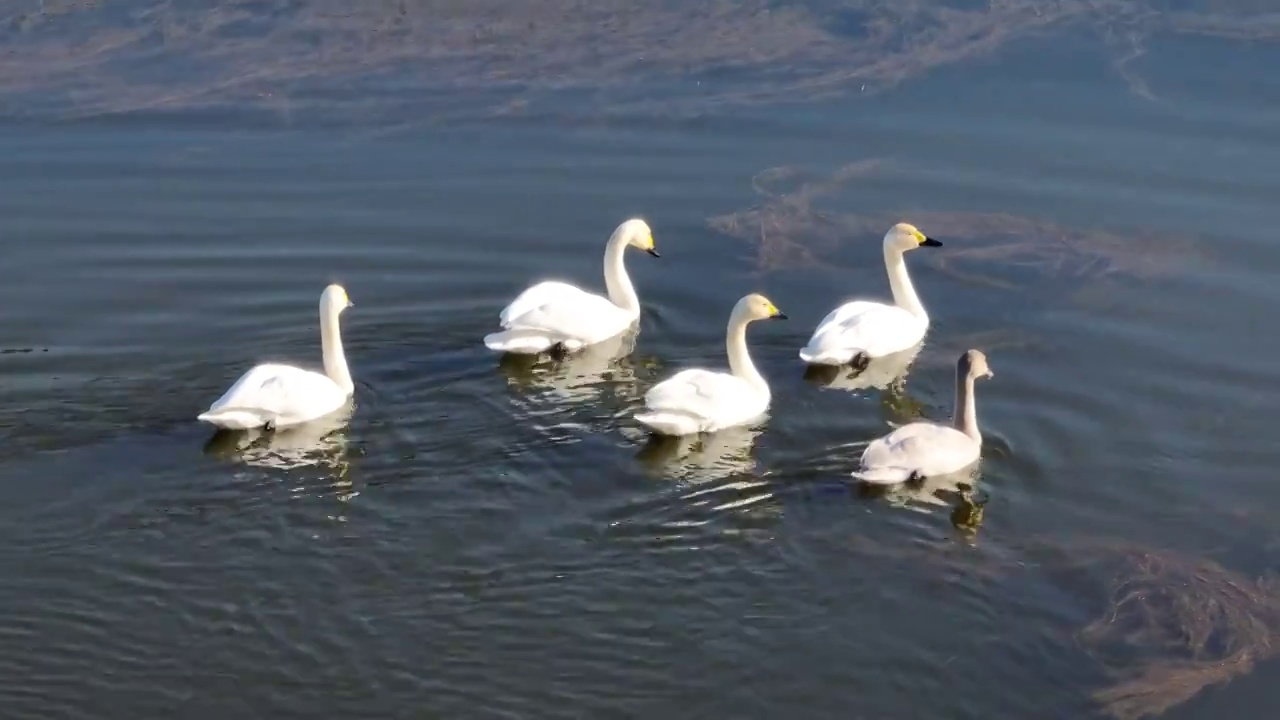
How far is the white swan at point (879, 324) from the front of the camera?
1462cm

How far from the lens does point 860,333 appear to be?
578 inches

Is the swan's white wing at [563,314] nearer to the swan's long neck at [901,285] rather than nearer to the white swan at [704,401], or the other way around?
the white swan at [704,401]

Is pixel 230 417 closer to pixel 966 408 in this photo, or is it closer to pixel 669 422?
pixel 669 422

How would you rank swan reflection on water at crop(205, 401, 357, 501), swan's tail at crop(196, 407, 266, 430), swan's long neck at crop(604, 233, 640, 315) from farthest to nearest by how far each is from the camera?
swan's long neck at crop(604, 233, 640, 315), swan's tail at crop(196, 407, 266, 430), swan reflection on water at crop(205, 401, 357, 501)

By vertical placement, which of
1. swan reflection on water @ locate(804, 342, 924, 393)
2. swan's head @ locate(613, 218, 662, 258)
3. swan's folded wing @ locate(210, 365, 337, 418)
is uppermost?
swan's head @ locate(613, 218, 662, 258)

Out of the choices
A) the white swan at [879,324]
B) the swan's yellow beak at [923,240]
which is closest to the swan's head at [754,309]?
the white swan at [879,324]

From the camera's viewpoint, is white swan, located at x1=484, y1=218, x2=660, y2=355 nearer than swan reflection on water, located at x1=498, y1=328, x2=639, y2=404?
No

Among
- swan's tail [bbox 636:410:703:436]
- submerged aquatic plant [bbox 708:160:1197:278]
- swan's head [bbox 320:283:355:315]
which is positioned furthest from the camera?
submerged aquatic plant [bbox 708:160:1197:278]

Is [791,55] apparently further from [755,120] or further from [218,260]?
[218,260]

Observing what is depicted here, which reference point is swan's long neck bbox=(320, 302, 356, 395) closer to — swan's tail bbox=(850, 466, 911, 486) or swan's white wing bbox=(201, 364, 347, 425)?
swan's white wing bbox=(201, 364, 347, 425)

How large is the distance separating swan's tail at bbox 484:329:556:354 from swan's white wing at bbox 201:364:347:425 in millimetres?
1439

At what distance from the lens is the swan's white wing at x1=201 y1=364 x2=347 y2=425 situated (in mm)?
13172

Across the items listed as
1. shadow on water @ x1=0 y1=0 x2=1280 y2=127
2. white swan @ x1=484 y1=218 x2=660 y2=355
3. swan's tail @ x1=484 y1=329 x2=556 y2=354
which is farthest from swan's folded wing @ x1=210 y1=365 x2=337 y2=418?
shadow on water @ x1=0 y1=0 x2=1280 y2=127

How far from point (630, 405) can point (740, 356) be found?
2.91 feet
